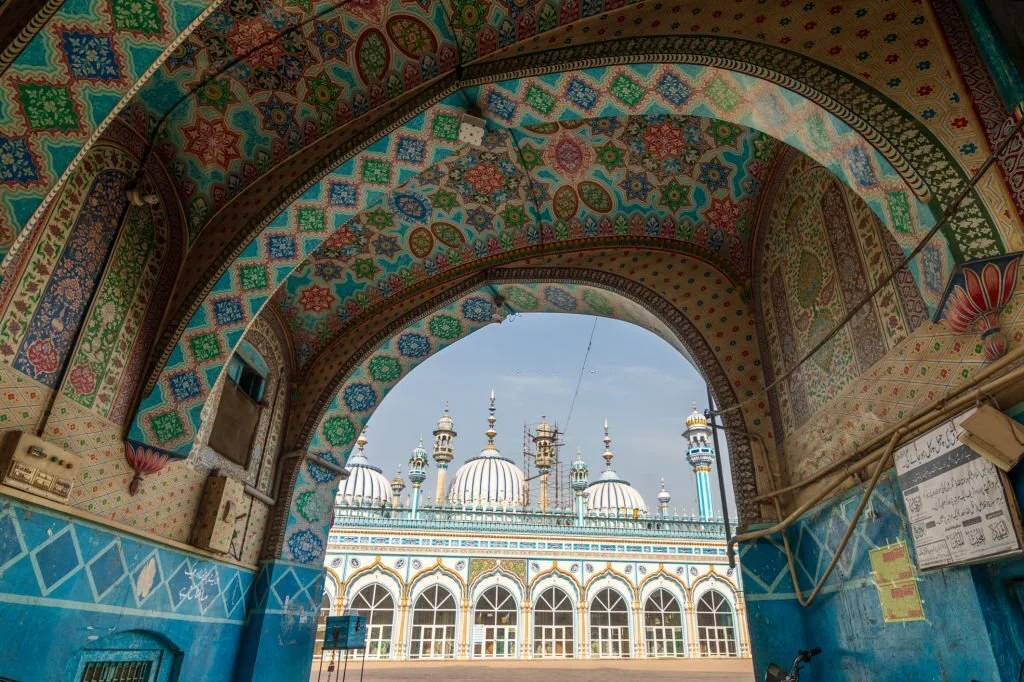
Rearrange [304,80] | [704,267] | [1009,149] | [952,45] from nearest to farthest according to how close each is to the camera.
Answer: [1009,149] → [952,45] → [304,80] → [704,267]

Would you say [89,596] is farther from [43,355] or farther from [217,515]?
[43,355]

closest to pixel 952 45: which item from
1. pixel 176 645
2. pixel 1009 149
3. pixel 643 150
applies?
pixel 1009 149

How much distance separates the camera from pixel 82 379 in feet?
14.3

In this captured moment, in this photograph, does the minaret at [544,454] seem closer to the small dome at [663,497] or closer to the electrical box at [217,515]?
the small dome at [663,497]

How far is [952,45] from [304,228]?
15.3 ft

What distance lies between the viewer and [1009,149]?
9.30ft

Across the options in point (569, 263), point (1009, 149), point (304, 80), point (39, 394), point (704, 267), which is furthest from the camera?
point (569, 263)

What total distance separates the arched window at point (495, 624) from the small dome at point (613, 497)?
8970 mm

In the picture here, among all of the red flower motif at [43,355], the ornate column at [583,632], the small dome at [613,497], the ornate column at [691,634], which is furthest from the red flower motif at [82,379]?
the small dome at [613,497]

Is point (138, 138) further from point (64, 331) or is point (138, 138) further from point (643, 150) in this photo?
point (643, 150)

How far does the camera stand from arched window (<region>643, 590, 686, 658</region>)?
58.2 ft

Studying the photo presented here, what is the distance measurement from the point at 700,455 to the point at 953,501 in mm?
25637

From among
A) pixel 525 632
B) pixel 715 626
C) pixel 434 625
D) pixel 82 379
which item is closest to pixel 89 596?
pixel 82 379

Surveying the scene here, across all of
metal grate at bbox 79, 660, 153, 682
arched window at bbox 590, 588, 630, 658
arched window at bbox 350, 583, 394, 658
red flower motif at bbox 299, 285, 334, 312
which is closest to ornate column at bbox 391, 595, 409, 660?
arched window at bbox 350, 583, 394, 658
